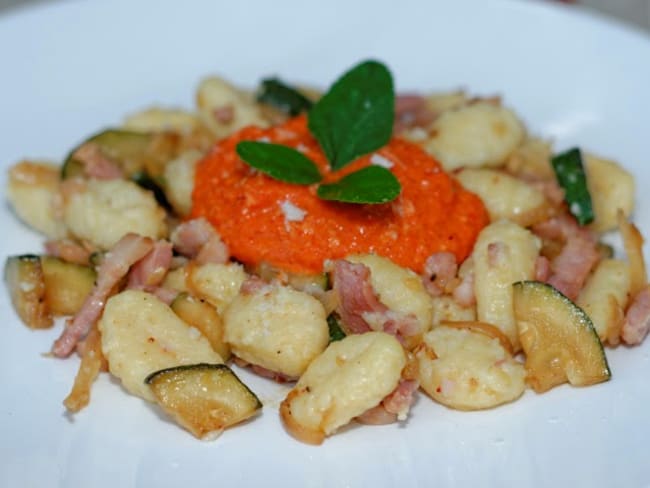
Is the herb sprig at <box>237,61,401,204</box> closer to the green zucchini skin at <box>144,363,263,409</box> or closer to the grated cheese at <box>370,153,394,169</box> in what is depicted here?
the grated cheese at <box>370,153,394,169</box>

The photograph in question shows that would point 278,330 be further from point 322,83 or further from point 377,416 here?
point 322,83

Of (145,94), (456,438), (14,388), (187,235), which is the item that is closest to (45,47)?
(145,94)

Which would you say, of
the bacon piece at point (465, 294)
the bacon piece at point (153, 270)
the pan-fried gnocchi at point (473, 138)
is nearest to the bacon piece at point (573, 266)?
the bacon piece at point (465, 294)

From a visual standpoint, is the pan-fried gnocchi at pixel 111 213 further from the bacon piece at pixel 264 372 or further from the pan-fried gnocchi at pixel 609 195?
the pan-fried gnocchi at pixel 609 195

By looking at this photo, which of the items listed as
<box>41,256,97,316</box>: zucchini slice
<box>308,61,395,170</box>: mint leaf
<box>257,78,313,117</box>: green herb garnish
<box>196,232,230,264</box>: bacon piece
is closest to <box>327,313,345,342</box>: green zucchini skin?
<box>196,232,230,264</box>: bacon piece

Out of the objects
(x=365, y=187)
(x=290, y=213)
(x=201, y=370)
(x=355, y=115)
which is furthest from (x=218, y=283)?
(x=355, y=115)

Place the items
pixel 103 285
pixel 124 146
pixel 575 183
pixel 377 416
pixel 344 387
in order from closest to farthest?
pixel 344 387 < pixel 377 416 < pixel 103 285 < pixel 575 183 < pixel 124 146
